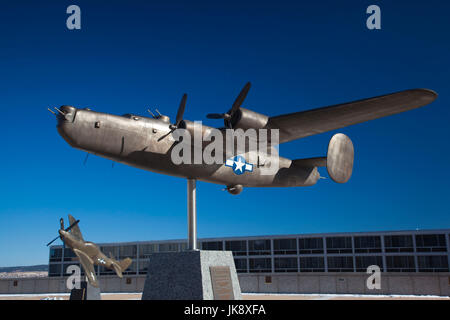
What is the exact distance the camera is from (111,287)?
36.4 meters

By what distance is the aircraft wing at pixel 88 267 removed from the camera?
67.3 feet

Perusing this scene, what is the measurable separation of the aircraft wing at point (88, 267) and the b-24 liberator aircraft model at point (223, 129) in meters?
9.32

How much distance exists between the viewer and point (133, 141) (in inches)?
540

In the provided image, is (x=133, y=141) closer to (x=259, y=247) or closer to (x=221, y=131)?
(x=221, y=131)

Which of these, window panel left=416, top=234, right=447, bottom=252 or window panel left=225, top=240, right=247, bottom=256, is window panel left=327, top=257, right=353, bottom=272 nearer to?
window panel left=416, top=234, right=447, bottom=252

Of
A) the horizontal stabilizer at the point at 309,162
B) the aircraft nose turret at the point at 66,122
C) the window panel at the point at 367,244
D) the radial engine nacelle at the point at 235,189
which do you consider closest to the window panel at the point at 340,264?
the window panel at the point at 367,244

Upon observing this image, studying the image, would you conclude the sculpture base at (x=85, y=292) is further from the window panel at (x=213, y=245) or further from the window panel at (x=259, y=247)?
the window panel at (x=259, y=247)

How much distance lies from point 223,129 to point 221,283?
18.8 ft

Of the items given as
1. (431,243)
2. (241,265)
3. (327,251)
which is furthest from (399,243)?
(241,265)

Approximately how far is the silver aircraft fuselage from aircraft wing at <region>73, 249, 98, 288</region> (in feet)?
30.6
